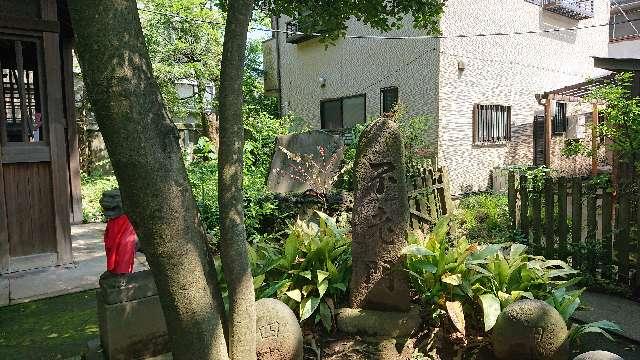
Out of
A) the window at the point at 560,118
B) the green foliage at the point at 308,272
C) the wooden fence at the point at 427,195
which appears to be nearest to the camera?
the green foliage at the point at 308,272

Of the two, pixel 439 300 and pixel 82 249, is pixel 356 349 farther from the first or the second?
pixel 82 249

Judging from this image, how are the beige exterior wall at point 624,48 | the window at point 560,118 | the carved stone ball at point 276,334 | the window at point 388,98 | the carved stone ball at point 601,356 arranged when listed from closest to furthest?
the carved stone ball at point 601,356
the carved stone ball at point 276,334
the window at point 388,98
the window at point 560,118
the beige exterior wall at point 624,48

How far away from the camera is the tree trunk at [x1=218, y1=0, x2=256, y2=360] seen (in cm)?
258

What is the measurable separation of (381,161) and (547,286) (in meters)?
2.05

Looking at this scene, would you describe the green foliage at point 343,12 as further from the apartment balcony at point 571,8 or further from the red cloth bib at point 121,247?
the apartment balcony at point 571,8

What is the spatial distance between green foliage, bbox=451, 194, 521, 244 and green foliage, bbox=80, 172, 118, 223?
817 cm

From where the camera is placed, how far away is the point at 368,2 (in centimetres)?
485

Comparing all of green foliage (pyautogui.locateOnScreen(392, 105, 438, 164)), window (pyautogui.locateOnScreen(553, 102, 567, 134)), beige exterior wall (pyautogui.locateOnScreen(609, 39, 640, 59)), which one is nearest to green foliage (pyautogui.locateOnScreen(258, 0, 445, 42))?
green foliage (pyautogui.locateOnScreen(392, 105, 438, 164))

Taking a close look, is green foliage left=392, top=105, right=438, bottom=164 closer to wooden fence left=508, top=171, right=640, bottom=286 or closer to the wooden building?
wooden fence left=508, top=171, right=640, bottom=286

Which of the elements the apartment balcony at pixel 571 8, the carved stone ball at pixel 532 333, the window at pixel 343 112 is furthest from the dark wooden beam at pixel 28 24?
the apartment balcony at pixel 571 8

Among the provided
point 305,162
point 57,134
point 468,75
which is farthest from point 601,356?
point 468,75

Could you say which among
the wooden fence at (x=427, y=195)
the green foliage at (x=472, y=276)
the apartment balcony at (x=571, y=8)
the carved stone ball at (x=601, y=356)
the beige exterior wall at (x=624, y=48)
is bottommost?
the carved stone ball at (x=601, y=356)

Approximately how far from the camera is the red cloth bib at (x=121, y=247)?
139 inches

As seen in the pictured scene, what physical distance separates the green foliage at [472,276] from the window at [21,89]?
6.13 m
